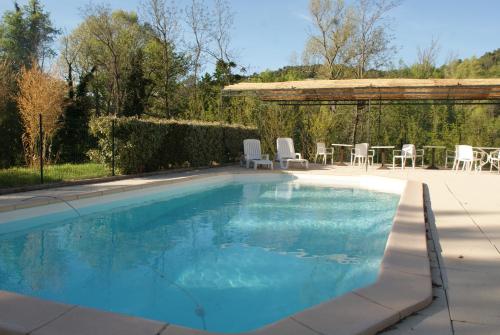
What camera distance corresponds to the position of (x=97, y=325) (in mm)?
2223

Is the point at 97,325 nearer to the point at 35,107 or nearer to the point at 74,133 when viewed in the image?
the point at 35,107

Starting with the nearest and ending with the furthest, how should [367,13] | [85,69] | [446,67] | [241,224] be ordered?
1. [241,224]
2. [367,13]
3. [446,67]
4. [85,69]

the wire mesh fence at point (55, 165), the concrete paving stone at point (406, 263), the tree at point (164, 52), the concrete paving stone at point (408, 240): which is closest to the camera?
the concrete paving stone at point (406, 263)

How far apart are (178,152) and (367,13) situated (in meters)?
16.4

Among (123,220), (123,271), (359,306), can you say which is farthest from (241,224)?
(359,306)

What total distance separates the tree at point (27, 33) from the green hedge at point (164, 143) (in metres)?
21.1

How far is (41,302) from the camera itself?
253 cm

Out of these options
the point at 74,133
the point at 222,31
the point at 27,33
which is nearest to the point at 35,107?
the point at 74,133

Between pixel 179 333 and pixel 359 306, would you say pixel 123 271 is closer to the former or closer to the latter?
pixel 179 333

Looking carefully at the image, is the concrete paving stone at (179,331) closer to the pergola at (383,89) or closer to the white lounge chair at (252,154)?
the white lounge chair at (252,154)

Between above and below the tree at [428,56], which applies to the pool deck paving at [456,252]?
below

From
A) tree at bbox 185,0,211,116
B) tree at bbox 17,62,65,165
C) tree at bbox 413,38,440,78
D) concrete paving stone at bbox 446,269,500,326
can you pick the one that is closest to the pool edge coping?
concrete paving stone at bbox 446,269,500,326

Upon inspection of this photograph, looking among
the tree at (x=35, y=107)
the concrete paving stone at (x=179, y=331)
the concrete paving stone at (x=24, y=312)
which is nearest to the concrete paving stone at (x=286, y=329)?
the concrete paving stone at (x=179, y=331)

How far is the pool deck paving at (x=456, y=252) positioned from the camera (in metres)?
2.41
